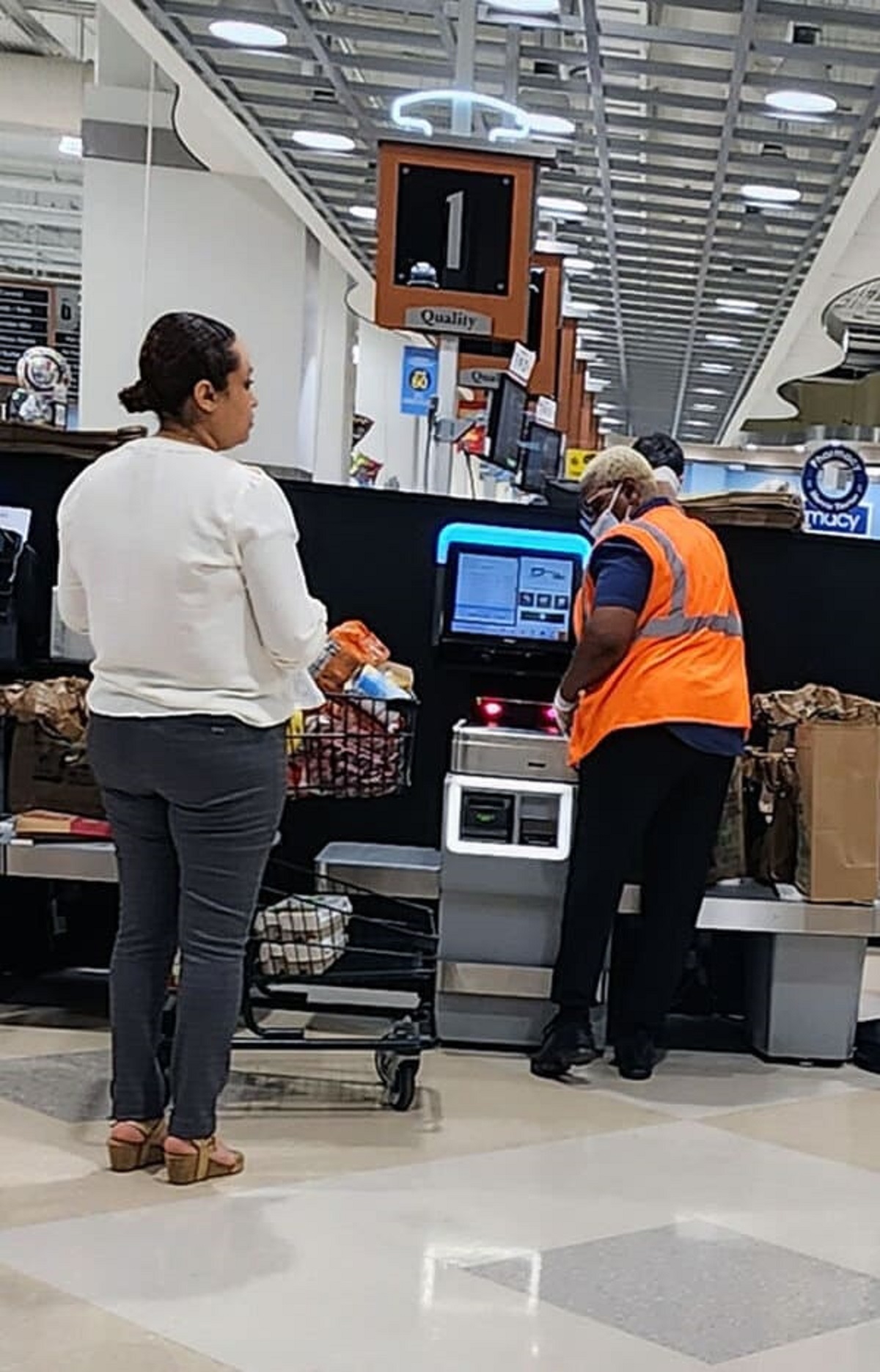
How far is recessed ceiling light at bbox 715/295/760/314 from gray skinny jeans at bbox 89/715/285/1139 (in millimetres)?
A: 11188

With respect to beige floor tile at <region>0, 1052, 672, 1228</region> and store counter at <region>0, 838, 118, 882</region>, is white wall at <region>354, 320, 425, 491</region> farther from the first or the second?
beige floor tile at <region>0, 1052, 672, 1228</region>

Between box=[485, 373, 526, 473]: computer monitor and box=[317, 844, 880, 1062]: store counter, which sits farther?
box=[485, 373, 526, 473]: computer monitor

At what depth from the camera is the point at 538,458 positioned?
19.7ft

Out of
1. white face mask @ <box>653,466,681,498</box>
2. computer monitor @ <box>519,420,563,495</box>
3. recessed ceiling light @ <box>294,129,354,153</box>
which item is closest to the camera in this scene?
white face mask @ <box>653,466,681,498</box>

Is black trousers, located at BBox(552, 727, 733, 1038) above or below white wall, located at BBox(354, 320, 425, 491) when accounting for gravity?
below

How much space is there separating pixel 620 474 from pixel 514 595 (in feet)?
1.89

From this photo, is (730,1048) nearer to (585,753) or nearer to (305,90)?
(585,753)

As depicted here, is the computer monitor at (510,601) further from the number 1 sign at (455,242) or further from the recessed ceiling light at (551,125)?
the recessed ceiling light at (551,125)

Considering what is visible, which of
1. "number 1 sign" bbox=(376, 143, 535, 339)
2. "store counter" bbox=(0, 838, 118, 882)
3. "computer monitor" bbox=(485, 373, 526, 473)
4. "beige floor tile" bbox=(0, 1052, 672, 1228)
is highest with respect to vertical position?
"number 1 sign" bbox=(376, 143, 535, 339)

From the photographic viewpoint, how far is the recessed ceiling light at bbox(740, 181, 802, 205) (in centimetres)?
962

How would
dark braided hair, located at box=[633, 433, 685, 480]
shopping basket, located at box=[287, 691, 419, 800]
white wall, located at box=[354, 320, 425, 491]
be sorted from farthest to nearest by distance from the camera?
white wall, located at box=[354, 320, 425, 491] < dark braided hair, located at box=[633, 433, 685, 480] < shopping basket, located at box=[287, 691, 419, 800]

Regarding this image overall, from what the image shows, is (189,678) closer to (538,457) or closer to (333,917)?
(333,917)

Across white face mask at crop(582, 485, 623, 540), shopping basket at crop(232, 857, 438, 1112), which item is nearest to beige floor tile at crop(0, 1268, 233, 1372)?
shopping basket at crop(232, 857, 438, 1112)

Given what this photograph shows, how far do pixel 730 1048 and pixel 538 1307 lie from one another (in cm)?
210
